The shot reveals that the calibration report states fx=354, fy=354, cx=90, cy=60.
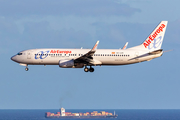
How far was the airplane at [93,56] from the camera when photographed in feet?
254

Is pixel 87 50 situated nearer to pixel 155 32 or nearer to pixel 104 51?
pixel 104 51

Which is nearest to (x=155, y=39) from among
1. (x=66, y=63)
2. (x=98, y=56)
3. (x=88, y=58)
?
(x=98, y=56)

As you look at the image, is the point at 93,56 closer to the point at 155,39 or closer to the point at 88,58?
the point at 88,58

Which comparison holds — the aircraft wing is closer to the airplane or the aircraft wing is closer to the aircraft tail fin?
the airplane

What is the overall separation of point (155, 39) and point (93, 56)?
1520 centimetres

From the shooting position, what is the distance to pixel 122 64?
79.5 metres

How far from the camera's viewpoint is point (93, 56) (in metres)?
77.8

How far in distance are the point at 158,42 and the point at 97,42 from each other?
52.1 feet

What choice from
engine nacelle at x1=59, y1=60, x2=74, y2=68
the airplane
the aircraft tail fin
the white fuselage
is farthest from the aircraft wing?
the aircraft tail fin

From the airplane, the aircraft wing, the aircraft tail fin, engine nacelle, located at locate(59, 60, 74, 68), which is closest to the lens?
the aircraft wing

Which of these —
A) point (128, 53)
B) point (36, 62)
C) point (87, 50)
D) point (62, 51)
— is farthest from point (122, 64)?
point (36, 62)

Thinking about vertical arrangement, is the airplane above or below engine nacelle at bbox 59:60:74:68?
above

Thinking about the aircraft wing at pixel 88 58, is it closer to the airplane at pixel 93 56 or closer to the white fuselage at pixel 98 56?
the airplane at pixel 93 56

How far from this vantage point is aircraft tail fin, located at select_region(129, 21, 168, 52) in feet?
265
